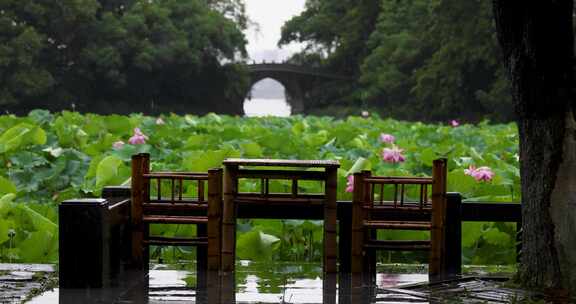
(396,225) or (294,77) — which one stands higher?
(294,77)

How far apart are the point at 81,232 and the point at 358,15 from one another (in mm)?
63212

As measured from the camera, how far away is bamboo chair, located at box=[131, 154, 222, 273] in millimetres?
6254

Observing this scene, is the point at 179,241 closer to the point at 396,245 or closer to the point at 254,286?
the point at 254,286

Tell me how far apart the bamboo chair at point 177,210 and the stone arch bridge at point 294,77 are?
67.0 metres

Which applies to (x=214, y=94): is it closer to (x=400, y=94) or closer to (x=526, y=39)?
(x=400, y=94)

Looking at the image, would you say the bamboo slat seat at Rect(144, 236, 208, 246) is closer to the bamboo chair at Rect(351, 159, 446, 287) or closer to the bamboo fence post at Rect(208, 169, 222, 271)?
the bamboo fence post at Rect(208, 169, 222, 271)

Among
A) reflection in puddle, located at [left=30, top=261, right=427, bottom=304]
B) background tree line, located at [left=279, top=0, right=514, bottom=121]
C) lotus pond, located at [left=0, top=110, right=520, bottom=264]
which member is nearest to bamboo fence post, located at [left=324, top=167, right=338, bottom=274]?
A: reflection in puddle, located at [left=30, top=261, right=427, bottom=304]

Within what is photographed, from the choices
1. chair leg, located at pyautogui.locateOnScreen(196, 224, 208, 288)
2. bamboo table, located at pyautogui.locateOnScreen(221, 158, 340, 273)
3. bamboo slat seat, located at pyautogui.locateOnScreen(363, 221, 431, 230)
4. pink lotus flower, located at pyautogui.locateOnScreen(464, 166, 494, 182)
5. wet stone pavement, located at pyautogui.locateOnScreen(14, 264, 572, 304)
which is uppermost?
pink lotus flower, located at pyautogui.locateOnScreen(464, 166, 494, 182)

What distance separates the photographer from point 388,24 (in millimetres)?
58594

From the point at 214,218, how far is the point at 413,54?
1863 inches

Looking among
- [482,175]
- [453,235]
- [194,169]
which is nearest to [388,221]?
[453,235]

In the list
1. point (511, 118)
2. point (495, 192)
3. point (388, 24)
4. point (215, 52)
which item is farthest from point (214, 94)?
point (495, 192)

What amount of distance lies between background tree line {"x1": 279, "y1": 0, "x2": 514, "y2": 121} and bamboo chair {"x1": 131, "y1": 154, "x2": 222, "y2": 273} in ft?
113

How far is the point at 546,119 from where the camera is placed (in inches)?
227
